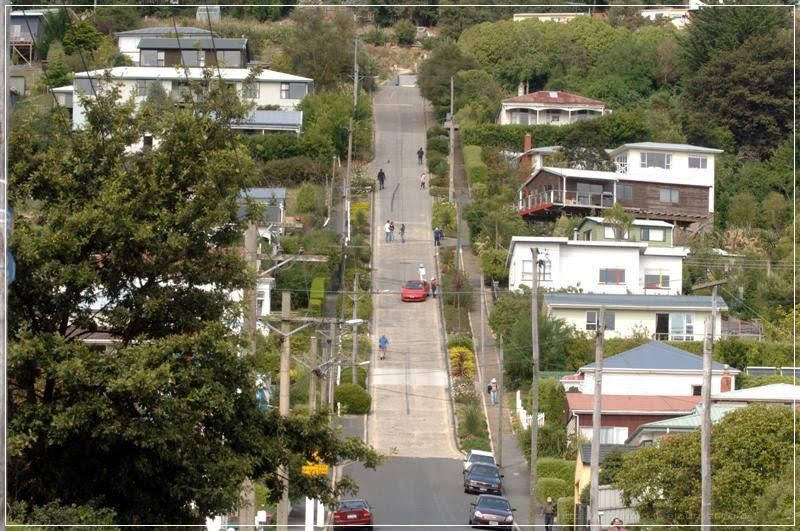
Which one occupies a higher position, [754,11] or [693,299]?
[754,11]

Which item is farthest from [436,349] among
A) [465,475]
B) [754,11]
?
[754,11]

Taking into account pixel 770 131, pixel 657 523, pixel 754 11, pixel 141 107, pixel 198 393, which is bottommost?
pixel 657 523

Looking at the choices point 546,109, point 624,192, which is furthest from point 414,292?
point 546,109

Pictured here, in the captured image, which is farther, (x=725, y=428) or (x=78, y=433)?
(x=725, y=428)

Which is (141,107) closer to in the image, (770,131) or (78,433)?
(78,433)

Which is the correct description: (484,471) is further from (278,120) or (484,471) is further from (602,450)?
(278,120)

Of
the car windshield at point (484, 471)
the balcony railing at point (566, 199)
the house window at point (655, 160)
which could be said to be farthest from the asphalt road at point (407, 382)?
the house window at point (655, 160)

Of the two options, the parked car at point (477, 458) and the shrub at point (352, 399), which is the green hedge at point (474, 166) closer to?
the shrub at point (352, 399)
